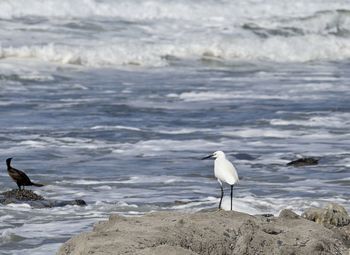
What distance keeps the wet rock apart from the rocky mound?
3.20 feet

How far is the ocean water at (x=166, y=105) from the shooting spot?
1004 cm

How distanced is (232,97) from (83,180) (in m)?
7.71

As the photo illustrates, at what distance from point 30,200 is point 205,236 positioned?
4.07 m

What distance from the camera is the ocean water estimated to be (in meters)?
10.0

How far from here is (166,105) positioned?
1720 centimetres

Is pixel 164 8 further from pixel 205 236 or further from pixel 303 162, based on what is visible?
pixel 205 236

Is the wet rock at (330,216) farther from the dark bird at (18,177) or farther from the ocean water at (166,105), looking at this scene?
the dark bird at (18,177)

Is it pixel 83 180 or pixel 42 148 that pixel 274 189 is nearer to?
pixel 83 180

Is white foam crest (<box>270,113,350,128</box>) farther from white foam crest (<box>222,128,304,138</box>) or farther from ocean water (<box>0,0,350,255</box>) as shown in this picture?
white foam crest (<box>222,128,304,138</box>)

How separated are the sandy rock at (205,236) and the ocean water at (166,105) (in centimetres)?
202

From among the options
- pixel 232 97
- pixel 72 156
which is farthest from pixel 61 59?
pixel 72 156

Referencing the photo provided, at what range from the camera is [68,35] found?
88.7 ft

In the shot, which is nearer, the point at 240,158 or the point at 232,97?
the point at 240,158

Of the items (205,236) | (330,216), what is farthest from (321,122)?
(205,236)
